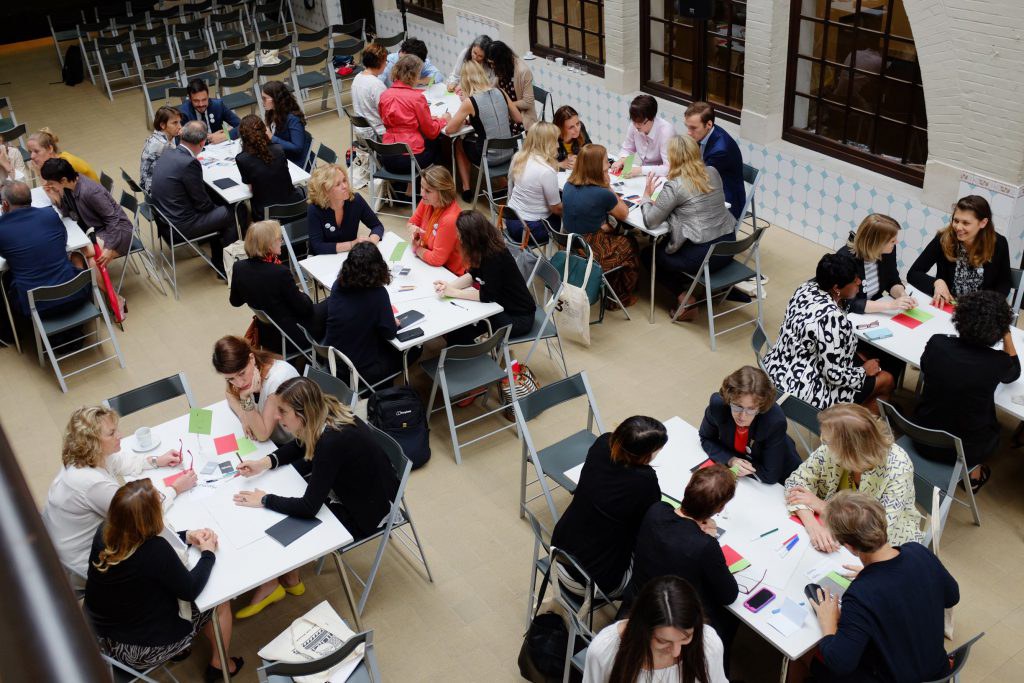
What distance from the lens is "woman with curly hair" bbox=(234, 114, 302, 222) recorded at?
7531mm

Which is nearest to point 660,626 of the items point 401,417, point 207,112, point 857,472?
point 857,472

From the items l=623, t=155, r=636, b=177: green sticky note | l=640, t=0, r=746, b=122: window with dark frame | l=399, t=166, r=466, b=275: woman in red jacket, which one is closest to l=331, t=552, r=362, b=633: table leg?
l=399, t=166, r=466, b=275: woman in red jacket

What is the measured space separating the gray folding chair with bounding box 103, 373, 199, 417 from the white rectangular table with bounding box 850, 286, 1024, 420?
387 centimetres

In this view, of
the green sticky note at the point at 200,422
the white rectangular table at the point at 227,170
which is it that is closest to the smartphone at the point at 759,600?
the green sticky note at the point at 200,422

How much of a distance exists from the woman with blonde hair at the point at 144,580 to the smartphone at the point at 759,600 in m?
2.31

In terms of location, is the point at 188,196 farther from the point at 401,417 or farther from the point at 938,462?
the point at 938,462

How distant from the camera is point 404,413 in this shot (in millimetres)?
5641

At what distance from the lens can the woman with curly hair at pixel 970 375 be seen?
15.4ft

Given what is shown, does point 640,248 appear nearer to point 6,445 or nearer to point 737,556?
point 737,556

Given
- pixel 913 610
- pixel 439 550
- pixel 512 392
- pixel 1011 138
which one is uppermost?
pixel 1011 138

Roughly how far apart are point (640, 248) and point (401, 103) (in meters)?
2.68

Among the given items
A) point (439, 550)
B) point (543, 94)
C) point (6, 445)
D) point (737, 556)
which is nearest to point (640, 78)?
point (543, 94)

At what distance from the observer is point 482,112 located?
28.3 ft

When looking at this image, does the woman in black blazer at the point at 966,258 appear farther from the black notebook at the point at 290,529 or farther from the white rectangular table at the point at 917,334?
the black notebook at the point at 290,529
